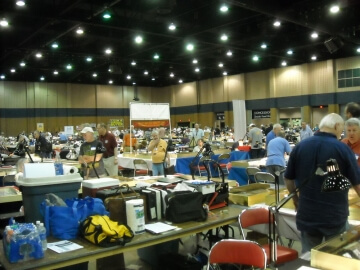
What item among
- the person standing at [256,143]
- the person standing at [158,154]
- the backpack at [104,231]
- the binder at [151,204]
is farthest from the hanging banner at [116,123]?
the backpack at [104,231]

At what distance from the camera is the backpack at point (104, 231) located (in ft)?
9.68

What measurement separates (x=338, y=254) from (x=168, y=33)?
12.6m

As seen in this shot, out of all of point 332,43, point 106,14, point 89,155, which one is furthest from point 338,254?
point 332,43

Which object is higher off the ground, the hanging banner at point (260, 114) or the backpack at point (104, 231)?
the hanging banner at point (260, 114)

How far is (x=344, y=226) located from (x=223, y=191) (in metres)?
1.44

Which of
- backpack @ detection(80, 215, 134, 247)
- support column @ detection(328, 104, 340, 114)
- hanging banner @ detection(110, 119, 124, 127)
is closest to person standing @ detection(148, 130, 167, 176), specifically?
backpack @ detection(80, 215, 134, 247)

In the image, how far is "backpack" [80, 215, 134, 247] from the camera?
9.68 feet

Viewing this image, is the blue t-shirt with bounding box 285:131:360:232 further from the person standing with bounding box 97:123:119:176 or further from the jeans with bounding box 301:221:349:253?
the person standing with bounding box 97:123:119:176

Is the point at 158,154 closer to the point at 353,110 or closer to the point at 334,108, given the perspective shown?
the point at 353,110

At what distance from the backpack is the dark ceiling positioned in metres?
8.00

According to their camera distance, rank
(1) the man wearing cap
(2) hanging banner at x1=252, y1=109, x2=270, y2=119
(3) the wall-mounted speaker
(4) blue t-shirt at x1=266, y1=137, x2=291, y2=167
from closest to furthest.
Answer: (1) the man wearing cap
(4) blue t-shirt at x1=266, y1=137, x2=291, y2=167
(3) the wall-mounted speaker
(2) hanging banner at x1=252, y1=109, x2=270, y2=119

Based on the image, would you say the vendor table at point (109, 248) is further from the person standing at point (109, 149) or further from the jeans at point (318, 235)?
the person standing at point (109, 149)

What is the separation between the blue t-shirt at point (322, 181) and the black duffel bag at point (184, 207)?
3.33 ft

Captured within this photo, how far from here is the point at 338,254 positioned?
2.13 meters
